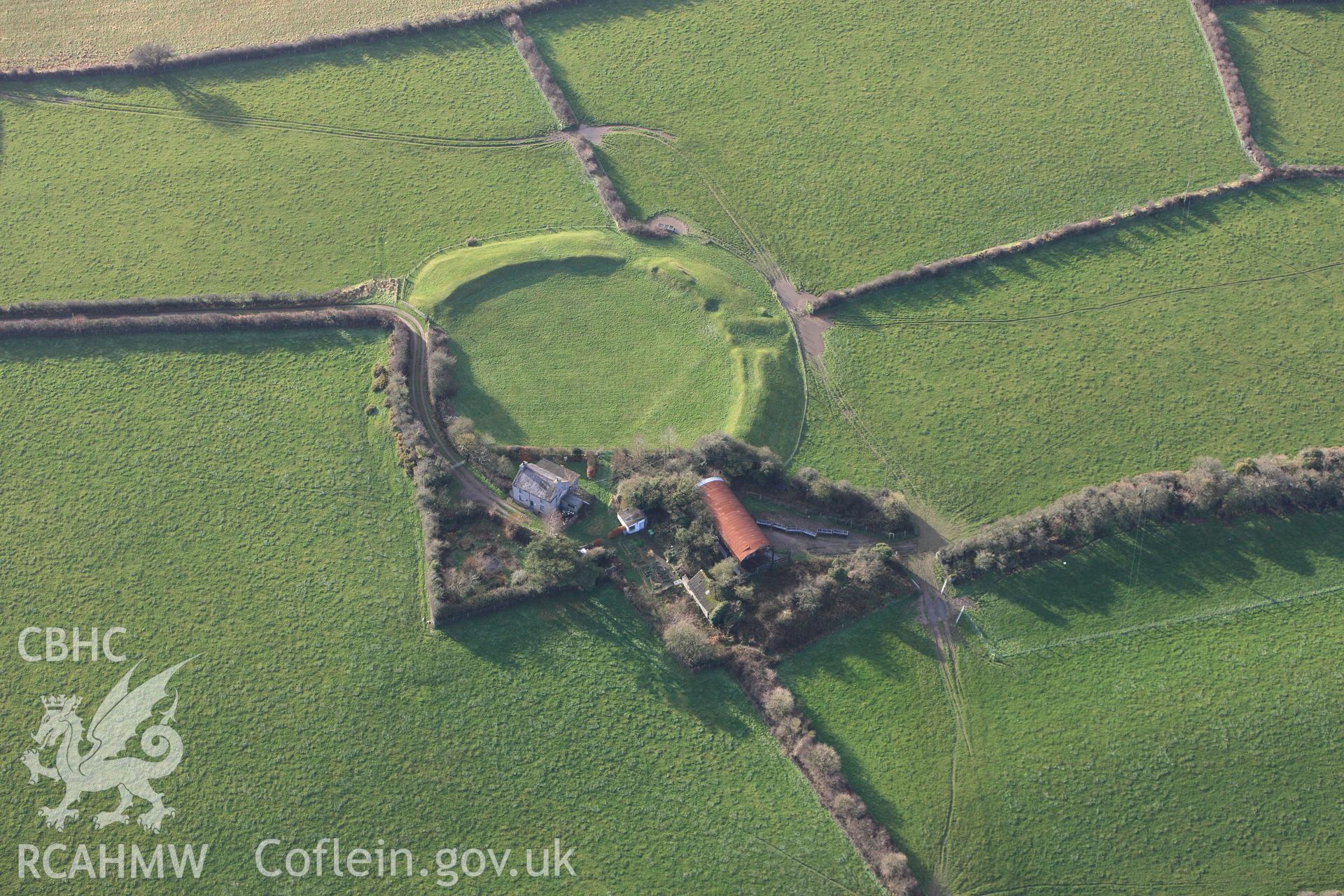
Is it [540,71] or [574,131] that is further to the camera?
[540,71]

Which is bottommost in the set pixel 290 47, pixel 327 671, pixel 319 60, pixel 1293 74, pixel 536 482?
pixel 327 671

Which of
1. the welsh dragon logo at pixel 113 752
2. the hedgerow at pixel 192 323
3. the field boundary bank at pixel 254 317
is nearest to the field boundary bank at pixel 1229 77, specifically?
the field boundary bank at pixel 254 317

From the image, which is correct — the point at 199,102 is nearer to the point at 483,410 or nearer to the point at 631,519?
the point at 483,410

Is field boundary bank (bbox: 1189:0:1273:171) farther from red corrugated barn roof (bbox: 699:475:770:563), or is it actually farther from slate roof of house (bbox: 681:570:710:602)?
slate roof of house (bbox: 681:570:710:602)

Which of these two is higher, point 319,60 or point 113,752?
point 319,60

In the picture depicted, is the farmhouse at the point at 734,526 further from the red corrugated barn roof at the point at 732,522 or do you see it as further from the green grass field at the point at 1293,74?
the green grass field at the point at 1293,74

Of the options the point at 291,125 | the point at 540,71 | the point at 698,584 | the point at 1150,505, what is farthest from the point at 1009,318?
the point at 291,125
